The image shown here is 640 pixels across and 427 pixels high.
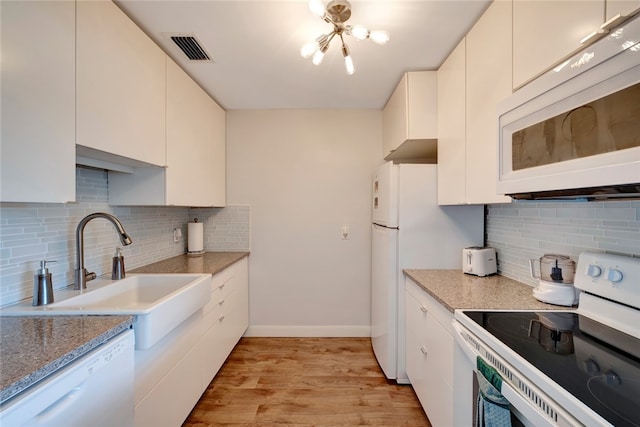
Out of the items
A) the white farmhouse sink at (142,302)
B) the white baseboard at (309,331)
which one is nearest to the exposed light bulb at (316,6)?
the white farmhouse sink at (142,302)

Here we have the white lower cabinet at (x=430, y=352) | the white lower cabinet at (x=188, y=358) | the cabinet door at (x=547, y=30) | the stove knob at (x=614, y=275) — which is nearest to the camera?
the cabinet door at (x=547, y=30)

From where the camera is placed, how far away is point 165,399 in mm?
1380

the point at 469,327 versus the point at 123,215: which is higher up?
the point at 123,215

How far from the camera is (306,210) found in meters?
2.84

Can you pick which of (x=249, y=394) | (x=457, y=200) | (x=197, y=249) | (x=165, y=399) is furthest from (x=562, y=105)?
(x=197, y=249)

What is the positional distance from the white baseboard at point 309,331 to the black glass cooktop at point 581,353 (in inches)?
71.7

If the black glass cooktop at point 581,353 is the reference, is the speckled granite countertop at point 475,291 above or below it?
above

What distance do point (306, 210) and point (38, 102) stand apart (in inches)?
81.9

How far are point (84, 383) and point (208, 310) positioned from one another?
1.05 m

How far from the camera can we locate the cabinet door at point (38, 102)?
35.5 inches

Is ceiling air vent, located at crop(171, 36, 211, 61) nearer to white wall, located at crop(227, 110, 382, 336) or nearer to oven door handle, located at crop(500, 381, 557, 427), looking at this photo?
white wall, located at crop(227, 110, 382, 336)

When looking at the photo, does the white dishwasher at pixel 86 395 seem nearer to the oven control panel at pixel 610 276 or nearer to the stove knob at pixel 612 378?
the stove knob at pixel 612 378

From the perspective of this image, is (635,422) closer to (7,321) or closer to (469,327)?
(469,327)

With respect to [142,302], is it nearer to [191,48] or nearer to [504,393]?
[191,48]
